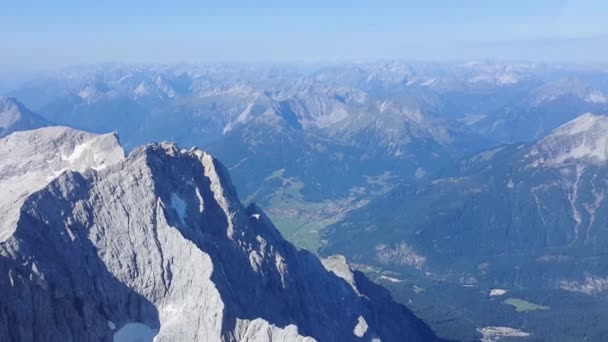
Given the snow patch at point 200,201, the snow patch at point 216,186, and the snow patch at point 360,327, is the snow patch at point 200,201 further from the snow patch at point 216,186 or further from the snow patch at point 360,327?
the snow patch at point 360,327

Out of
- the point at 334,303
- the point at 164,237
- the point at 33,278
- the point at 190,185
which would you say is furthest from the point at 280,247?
the point at 33,278

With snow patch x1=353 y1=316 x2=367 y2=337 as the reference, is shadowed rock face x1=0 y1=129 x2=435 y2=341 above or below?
above

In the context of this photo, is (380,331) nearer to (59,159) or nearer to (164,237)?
(164,237)

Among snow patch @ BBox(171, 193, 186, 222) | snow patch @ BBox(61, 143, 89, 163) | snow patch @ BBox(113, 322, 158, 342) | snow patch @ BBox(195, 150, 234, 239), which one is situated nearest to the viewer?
snow patch @ BBox(113, 322, 158, 342)

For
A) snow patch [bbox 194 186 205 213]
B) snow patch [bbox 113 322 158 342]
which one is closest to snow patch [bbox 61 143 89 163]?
snow patch [bbox 194 186 205 213]

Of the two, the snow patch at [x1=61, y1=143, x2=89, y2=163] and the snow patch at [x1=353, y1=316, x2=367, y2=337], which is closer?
the snow patch at [x1=353, y1=316, x2=367, y2=337]

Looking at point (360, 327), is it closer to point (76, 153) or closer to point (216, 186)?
point (216, 186)

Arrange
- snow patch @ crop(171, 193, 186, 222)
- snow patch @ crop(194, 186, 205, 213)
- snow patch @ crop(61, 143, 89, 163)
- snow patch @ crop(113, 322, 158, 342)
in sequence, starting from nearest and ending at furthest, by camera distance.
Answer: snow patch @ crop(113, 322, 158, 342) < snow patch @ crop(171, 193, 186, 222) < snow patch @ crop(194, 186, 205, 213) < snow patch @ crop(61, 143, 89, 163)

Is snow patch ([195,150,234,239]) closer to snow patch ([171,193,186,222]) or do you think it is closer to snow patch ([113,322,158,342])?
snow patch ([171,193,186,222])

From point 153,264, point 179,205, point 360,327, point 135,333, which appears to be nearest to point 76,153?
point 179,205
